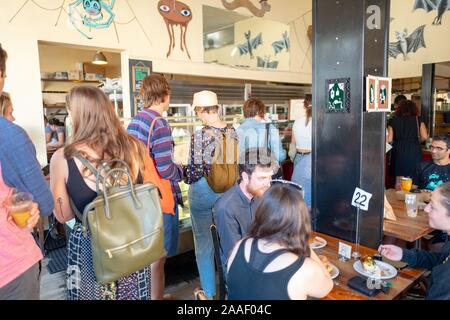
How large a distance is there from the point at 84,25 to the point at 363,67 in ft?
11.0

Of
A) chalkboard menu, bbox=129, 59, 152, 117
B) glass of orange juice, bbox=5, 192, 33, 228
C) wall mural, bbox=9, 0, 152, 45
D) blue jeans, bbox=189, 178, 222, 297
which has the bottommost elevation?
blue jeans, bbox=189, 178, 222, 297

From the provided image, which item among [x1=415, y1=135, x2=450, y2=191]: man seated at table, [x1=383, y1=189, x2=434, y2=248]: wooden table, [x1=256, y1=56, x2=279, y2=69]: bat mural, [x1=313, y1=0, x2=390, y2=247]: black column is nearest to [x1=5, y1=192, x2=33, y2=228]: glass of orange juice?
[x1=313, y1=0, x2=390, y2=247]: black column

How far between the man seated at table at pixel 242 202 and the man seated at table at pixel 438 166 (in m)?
2.09

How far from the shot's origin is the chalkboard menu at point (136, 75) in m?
4.59

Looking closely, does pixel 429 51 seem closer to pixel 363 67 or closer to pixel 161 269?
pixel 363 67

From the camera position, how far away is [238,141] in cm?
302

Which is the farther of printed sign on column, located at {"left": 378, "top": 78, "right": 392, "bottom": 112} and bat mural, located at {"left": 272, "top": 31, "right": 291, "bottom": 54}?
bat mural, located at {"left": 272, "top": 31, "right": 291, "bottom": 54}

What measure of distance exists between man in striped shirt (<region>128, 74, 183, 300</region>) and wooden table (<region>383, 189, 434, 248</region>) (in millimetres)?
1587

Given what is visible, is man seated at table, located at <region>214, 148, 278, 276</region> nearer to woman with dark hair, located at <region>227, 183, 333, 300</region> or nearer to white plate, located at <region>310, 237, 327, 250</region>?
woman with dark hair, located at <region>227, 183, 333, 300</region>

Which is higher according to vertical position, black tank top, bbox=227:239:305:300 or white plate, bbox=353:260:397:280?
black tank top, bbox=227:239:305:300

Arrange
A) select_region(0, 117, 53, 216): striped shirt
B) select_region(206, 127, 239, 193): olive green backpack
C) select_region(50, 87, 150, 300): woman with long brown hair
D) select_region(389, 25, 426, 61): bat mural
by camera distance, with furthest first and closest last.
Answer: select_region(389, 25, 426, 61): bat mural
select_region(206, 127, 239, 193): olive green backpack
select_region(50, 87, 150, 300): woman with long brown hair
select_region(0, 117, 53, 216): striped shirt

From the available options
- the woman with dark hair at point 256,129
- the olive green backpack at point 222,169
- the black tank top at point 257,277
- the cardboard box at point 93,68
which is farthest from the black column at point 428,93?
the cardboard box at point 93,68

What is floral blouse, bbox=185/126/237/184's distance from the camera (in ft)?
8.82

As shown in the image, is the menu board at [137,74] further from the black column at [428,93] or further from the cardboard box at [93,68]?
the black column at [428,93]
